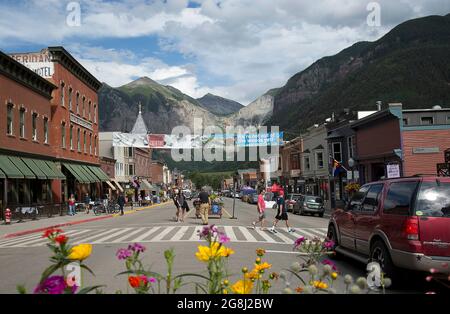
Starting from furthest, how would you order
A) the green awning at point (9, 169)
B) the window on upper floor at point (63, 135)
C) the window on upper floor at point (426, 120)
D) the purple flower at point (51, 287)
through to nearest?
1. the window on upper floor at point (63, 135)
2. the window on upper floor at point (426, 120)
3. the green awning at point (9, 169)
4. the purple flower at point (51, 287)

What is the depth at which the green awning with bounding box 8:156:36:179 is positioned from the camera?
30.4 metres

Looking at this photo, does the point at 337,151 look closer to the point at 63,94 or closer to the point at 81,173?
the point at 81,173

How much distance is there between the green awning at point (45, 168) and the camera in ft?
113

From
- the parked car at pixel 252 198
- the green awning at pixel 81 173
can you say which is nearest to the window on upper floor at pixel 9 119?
the green awning at pixel 81 173

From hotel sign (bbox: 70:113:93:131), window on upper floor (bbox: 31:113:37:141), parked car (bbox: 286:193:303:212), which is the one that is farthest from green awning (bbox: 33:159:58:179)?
parked car (bbox: 286:193:303:212)

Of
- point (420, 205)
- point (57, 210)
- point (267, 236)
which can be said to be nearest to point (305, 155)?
point (57, 210)

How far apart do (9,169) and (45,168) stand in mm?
6857

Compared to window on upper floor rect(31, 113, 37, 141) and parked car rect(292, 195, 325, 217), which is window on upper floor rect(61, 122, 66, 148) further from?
parked car rect(292, 195, 325, 217)

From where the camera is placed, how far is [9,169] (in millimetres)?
28625

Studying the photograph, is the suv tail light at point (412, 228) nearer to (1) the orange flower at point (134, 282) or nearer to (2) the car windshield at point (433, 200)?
(2) the car windshield at point (433, 200)

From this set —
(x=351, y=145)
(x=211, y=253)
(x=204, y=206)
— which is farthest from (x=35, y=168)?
(x=211, y=253)

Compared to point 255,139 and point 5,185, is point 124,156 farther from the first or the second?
point 5,185

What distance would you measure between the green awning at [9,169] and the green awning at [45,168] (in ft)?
14.8
